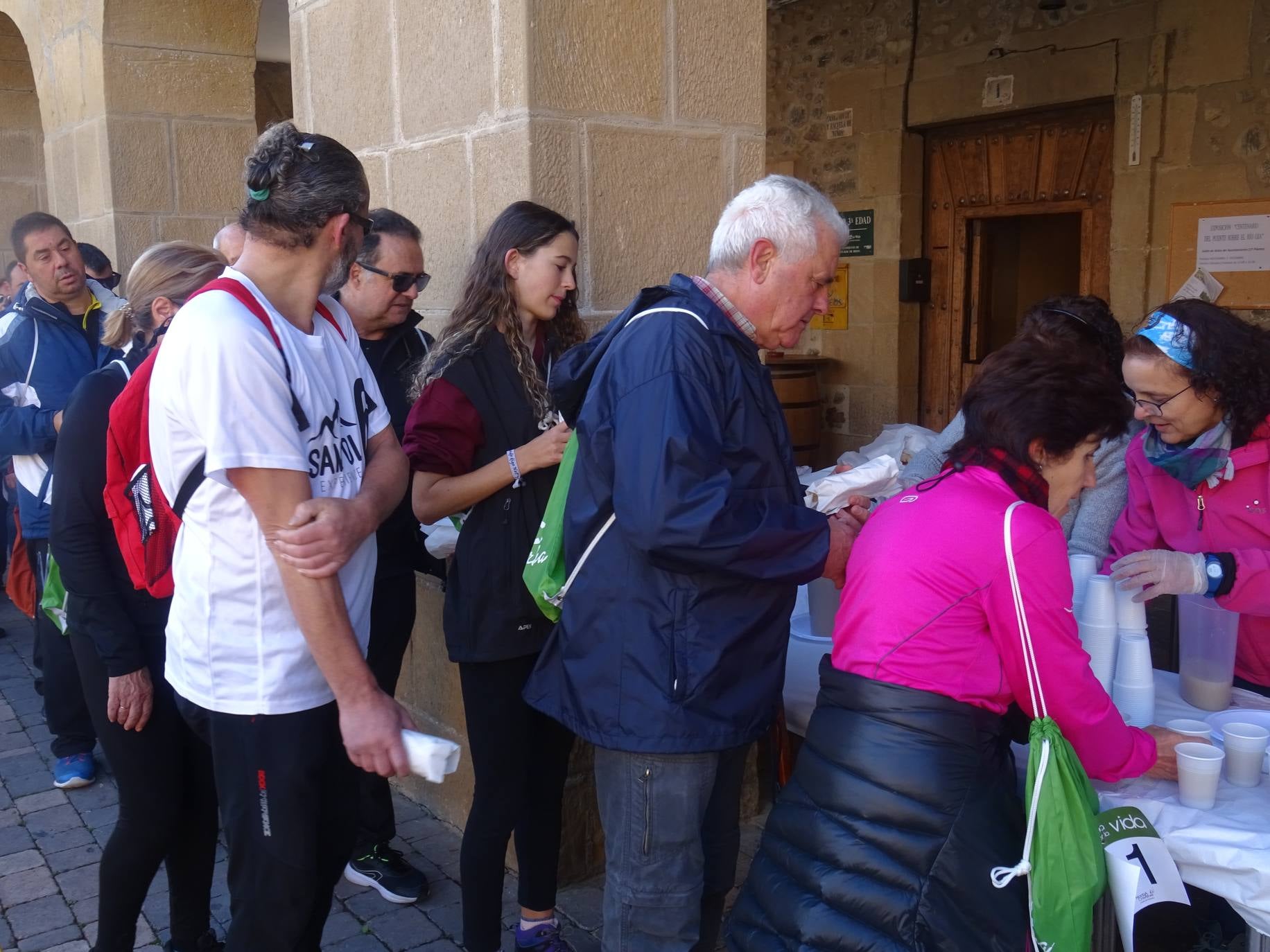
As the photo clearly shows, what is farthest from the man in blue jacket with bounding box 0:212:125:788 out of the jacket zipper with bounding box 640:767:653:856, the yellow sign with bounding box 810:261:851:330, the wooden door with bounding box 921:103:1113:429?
the wooden door with bounding box 921:103:1113:429

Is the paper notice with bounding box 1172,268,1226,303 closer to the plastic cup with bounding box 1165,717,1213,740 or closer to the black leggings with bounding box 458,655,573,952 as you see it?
the plastic cup with bounding box 1165,717,1213,740

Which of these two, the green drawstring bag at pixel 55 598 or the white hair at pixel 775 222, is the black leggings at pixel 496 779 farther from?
the green drawstring bag at pixel 55 598

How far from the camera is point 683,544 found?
1.81 m

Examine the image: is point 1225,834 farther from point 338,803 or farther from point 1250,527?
point 338,803

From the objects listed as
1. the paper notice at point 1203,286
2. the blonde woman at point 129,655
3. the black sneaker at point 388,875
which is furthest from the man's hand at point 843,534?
the paper notice at point 1203,286

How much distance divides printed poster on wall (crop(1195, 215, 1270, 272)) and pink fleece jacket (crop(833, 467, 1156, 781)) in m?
4.17

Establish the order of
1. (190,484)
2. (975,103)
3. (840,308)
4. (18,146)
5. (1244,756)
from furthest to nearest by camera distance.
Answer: (18,146), (840,308), (975,103), (1244,756), (190,484)

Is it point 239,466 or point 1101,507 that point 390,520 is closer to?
point 239,466

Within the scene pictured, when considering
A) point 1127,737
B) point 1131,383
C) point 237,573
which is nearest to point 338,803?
point 237,573

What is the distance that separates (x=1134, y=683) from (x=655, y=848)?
990 mm

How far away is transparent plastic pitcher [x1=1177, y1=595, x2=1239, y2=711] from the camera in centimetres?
220

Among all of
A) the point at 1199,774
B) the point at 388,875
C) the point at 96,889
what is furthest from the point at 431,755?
the point at 96,889

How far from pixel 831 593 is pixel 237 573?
1.47 metres

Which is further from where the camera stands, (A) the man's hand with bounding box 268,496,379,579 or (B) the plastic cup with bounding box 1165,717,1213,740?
(B) the plastic cup with bounding box 1165,717,1213,740
